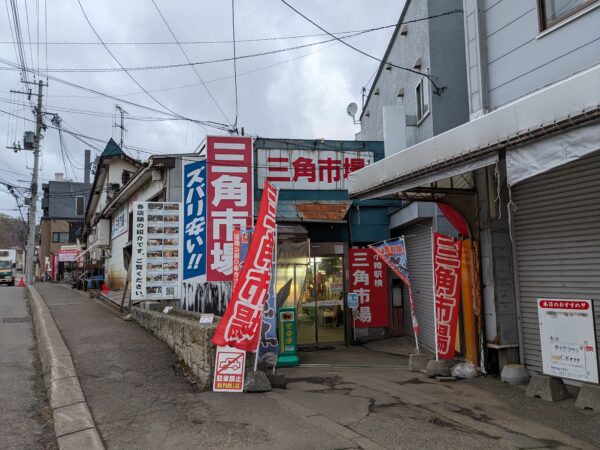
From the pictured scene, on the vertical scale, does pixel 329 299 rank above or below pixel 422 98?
below

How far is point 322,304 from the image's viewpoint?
12711 millimetres

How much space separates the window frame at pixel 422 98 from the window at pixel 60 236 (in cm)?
5441

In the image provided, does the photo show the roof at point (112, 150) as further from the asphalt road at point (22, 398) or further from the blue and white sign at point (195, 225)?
the asphalt road at point (22, 398)

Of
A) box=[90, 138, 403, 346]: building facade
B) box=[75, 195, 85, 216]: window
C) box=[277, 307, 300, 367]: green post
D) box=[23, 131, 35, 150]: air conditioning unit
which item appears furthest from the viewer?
box=[75, 195, 85, 216]: window

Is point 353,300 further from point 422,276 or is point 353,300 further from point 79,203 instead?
point 79,203

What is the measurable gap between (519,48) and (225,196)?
23.8ft

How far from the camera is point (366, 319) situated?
12859 mm

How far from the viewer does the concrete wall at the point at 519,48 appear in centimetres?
639

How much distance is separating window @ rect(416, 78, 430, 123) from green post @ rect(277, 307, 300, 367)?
6087 millimetres

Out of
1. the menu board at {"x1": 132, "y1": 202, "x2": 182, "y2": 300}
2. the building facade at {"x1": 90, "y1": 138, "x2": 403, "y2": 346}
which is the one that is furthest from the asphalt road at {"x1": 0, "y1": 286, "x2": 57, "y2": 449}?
the building facade at {"x1": 90, "y1": 138, "x2": 403, "y2": 346}

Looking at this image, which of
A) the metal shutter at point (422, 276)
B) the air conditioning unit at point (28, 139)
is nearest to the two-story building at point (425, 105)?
the metal shutter at point (422, 276)

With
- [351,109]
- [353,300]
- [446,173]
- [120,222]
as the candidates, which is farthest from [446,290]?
[120,222]

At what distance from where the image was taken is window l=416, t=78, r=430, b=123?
1159 cm

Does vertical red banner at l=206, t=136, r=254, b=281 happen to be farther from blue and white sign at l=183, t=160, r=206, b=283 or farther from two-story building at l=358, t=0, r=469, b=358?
two-story building at l=358, t=0, r=469, b=358
